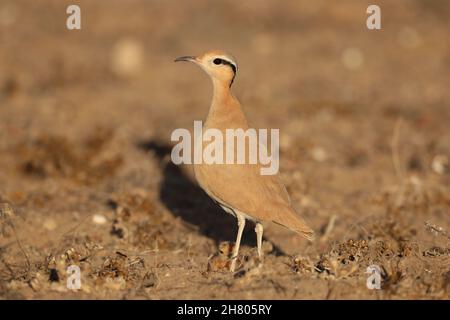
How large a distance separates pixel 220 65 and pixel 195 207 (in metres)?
1.96

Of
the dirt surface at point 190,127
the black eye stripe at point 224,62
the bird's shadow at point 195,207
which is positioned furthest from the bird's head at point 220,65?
the bird's shadow at point 195,207

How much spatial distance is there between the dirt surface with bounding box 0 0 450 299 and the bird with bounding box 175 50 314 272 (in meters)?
0.28

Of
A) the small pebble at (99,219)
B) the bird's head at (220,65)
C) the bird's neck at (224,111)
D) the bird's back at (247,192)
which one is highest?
the bird's head at (220,65)

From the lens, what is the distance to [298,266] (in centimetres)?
431

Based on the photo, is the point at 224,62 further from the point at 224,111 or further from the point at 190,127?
the point at 190,127

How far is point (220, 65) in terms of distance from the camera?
5.09 metres

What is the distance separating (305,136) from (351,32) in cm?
646

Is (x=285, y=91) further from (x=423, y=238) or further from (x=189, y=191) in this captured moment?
(x=423, y=238)

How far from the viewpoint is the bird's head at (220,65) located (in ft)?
16.6

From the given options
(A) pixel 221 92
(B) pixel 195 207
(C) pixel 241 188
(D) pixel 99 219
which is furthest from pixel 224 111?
(B) pixel 195 207

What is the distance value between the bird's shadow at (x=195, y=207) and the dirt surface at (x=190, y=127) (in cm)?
3

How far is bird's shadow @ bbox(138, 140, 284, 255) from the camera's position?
19.7 ft

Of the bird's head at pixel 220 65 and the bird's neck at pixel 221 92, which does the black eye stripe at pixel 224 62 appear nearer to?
the bird's head at pixel 220 65
